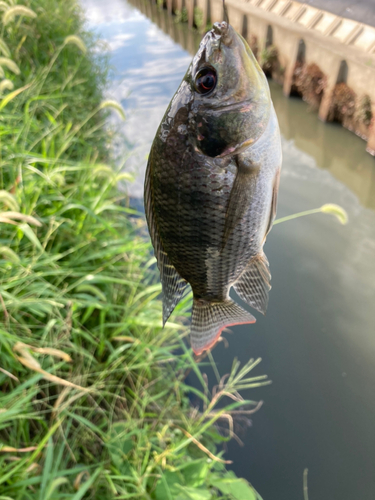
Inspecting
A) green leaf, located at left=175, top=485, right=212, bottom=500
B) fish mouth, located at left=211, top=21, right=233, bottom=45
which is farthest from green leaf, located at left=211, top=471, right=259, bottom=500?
fish mouth, located at left=211, top=21, right=233, bottom=45

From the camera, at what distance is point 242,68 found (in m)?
0.89

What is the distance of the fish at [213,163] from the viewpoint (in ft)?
2.95

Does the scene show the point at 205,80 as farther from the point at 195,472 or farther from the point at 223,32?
the point at 195,472

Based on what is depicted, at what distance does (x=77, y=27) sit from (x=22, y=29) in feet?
9.13

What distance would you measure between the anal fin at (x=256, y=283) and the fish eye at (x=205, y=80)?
1.64ft

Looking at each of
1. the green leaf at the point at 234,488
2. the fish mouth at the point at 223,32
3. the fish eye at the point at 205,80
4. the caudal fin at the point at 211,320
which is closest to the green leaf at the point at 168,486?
the green leaf at the point at 234,488

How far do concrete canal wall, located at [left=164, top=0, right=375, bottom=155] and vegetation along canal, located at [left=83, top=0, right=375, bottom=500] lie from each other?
59cm

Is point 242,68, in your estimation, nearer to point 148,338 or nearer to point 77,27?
point 148,338

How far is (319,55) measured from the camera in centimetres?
692

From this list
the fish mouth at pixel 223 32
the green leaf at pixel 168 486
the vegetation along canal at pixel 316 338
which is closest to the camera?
the fish mouth at pixel 223 32

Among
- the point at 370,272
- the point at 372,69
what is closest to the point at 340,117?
the point at 372,69

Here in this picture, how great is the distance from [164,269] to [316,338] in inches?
142

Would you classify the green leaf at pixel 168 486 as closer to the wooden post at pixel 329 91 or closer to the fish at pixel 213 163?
the fish at pixel 213 163

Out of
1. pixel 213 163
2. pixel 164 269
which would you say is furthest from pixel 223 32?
pixel 164 269
